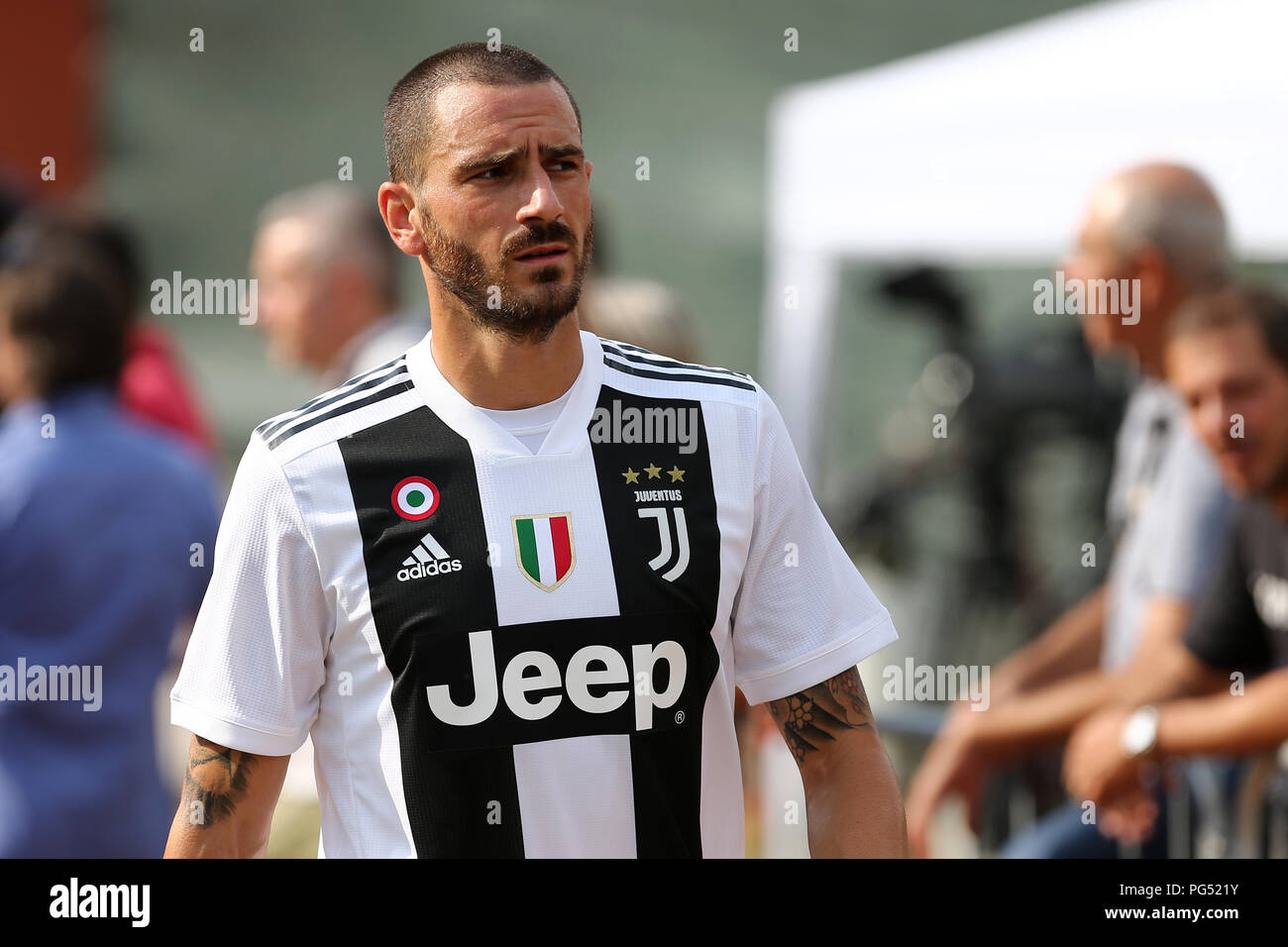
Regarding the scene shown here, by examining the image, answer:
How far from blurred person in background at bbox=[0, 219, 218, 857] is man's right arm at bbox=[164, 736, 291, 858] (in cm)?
136

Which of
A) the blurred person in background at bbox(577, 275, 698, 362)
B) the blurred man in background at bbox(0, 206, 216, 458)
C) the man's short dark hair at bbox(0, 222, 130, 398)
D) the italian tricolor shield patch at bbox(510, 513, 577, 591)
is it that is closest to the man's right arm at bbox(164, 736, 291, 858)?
the italian tricolor shield patch at bbox(510, 513, 577, 591)

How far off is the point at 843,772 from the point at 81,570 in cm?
190

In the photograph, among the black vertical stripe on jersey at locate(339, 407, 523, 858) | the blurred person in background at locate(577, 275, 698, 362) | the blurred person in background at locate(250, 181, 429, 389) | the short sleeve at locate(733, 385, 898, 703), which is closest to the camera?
the black vertical stripe on jersey at locate(339, 407, 523, 858)

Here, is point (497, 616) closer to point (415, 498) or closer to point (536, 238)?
point (415, 498)

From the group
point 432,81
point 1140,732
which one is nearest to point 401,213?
point 432,81

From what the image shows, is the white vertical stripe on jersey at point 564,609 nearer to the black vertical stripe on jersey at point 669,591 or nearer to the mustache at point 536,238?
the black vertical stripe on jersey at point 669,591

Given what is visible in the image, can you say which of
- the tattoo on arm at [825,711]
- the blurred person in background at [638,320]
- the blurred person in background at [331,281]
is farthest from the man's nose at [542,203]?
the blurred person in background at [331,281]

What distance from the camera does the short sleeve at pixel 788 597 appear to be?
1945 millimetres

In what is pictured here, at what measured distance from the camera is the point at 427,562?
6.01 ft

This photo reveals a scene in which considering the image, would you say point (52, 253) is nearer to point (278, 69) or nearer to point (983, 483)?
point (983, 483)

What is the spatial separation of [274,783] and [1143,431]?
8.33ft

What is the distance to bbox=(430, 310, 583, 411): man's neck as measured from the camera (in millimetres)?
1908

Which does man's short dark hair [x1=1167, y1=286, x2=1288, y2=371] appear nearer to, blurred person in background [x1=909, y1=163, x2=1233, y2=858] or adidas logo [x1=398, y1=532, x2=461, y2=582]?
blurred person in background [x1=909, y1=163, x2=1233, y2=858]

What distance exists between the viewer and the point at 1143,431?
12.0ft
